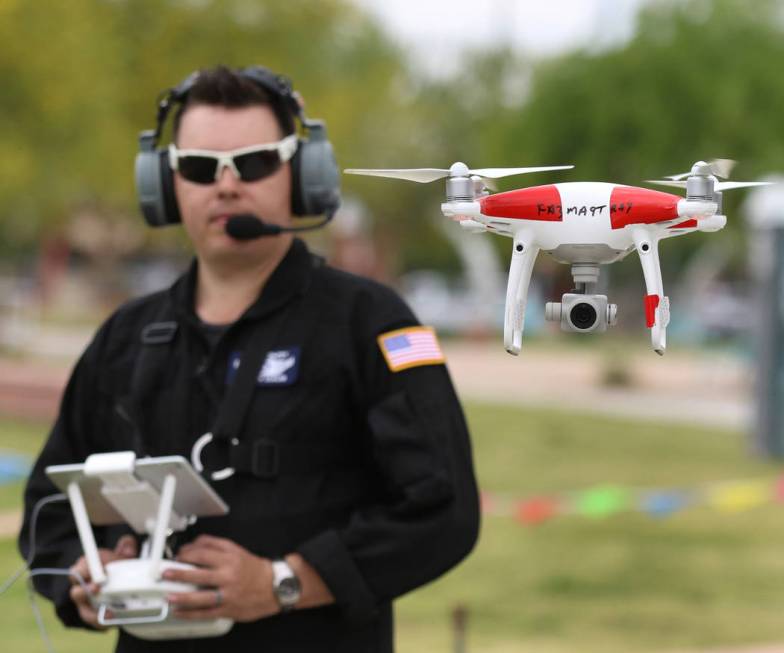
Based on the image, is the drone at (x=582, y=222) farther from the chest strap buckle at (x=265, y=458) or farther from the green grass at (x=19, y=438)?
the green grass at (x=19, y=438)

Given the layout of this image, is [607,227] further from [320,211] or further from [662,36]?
[662,36]

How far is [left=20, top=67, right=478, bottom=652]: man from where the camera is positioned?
2.33 metres

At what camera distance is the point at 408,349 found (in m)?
2.42

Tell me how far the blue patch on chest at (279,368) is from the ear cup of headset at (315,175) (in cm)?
27

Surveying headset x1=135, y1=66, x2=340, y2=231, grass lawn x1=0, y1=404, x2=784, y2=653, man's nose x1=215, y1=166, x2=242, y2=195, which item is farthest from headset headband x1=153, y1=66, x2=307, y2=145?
grass lawn x1=0, y1=404, x2=784, y2=653

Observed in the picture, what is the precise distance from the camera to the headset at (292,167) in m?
2.32

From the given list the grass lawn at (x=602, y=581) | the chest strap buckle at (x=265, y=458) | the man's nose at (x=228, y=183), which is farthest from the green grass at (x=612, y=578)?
the man's nose at (x=228, y=183)

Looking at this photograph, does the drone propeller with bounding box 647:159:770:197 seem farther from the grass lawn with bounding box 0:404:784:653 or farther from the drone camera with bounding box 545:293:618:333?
the grass lawn with bounding box 0:404:784:653

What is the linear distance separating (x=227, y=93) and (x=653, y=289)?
4.64 ft

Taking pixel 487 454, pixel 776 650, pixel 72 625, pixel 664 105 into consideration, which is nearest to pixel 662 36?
pixel 664 105

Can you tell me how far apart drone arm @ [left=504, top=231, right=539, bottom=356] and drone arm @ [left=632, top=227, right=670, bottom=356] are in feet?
0.31

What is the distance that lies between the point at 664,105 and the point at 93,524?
4.44 ft

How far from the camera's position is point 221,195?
2.25 m

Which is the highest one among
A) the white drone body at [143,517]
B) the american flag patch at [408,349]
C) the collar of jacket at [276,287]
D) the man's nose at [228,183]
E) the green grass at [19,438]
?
the man's nose at [228,183]
